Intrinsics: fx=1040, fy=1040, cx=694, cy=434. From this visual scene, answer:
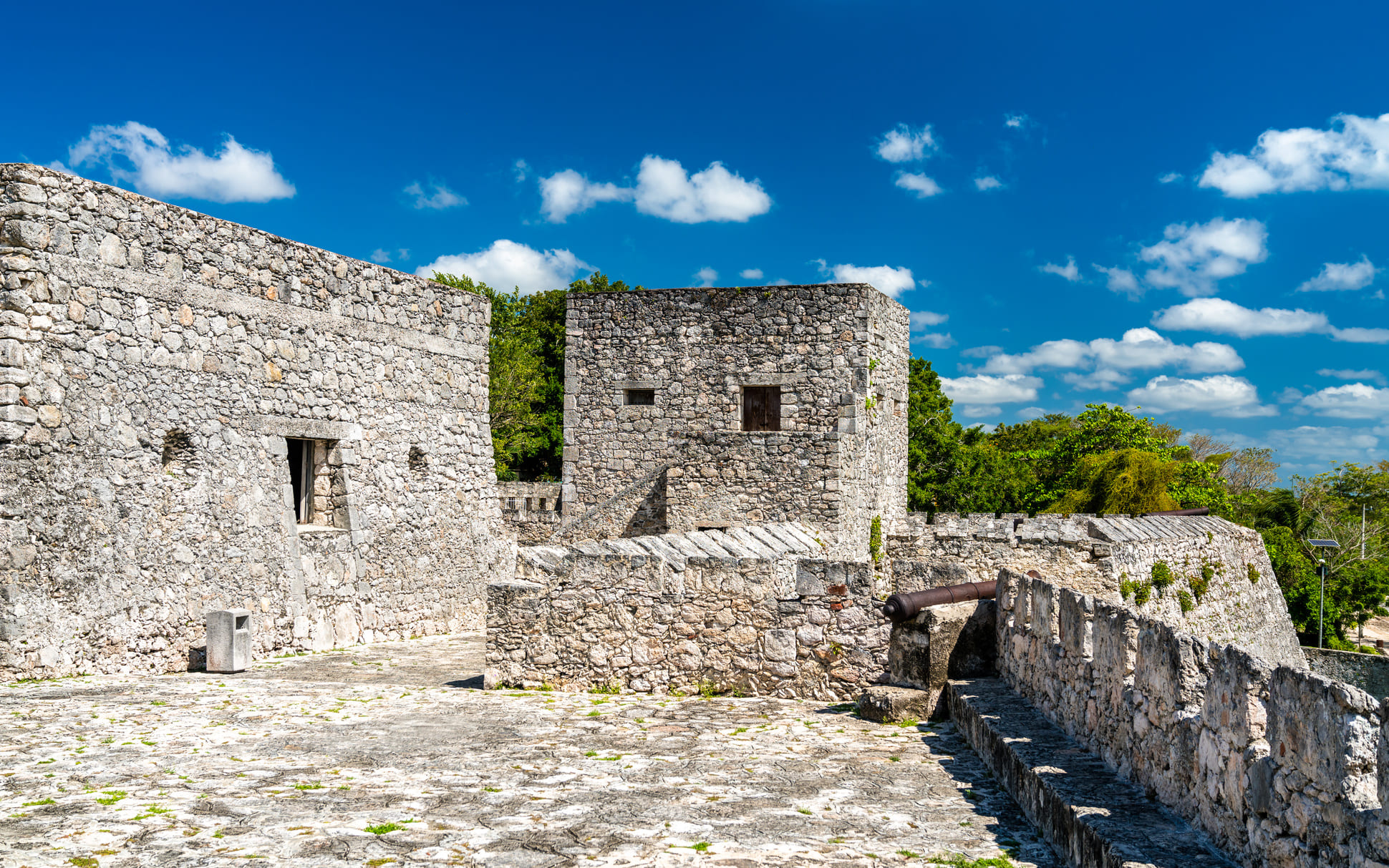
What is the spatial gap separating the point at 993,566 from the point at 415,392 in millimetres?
8041

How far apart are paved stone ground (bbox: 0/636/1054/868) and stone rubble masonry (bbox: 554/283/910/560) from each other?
7.29m

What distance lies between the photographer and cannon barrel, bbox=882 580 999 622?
24.8 feet

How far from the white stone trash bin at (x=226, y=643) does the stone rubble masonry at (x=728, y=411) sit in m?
7.05

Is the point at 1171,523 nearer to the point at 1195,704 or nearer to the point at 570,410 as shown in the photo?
the point at 570,410

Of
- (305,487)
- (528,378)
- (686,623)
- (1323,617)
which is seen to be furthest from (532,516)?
(1323,617)

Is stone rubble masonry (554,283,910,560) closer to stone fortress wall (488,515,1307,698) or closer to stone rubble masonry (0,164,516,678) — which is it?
stone rubble masonry (0,164,516,678)

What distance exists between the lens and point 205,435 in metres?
10.0

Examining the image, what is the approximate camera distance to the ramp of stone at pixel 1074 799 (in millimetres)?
3619

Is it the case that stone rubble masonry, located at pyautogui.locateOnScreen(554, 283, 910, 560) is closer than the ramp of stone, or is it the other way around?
the ramp of stone

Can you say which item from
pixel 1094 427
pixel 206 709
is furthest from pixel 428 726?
pixel 1094 427

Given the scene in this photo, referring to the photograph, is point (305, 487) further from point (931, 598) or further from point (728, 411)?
point (931, 598)

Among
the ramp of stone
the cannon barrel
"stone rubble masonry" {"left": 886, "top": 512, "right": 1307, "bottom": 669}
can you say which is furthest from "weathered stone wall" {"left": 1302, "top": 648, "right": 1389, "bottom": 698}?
the ramp of stone

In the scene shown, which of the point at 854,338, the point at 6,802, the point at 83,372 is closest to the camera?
the point at 6,802

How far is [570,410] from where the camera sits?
1667 centimetres
